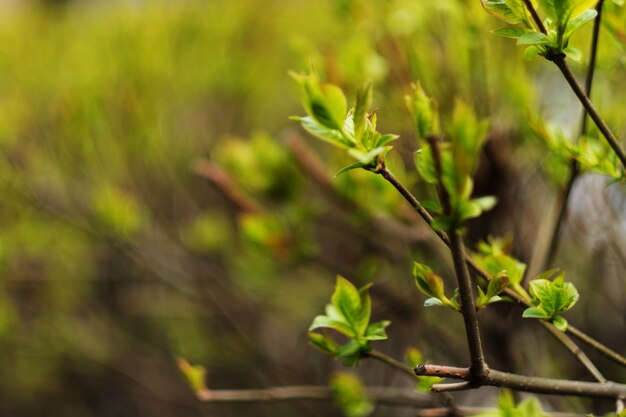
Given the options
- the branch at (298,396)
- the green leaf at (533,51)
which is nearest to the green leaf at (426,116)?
the green leaf at (533,51)

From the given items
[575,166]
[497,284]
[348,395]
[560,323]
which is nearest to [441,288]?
[497,284]

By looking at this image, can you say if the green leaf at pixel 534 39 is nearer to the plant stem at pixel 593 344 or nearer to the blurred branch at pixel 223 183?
the plant stem at pixel 593 344

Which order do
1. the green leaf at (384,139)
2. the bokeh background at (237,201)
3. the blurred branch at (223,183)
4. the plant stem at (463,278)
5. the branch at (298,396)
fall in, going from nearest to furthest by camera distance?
the plant stem at (463,278)
the green leaf at (384,139)
the branch at (298,396)
the blurred branch at (223,183)
the bokeh background at (237,201)

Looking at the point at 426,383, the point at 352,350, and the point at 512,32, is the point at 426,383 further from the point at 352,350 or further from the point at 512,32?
the point at 512,32

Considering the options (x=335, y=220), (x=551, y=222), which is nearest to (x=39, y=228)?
(x=335, y=220)

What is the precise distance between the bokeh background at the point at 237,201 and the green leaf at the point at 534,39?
1.18ft

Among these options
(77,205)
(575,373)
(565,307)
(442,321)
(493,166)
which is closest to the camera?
(565,307)

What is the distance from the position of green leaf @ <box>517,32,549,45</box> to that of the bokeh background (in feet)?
1.18

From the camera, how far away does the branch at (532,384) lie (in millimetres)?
763

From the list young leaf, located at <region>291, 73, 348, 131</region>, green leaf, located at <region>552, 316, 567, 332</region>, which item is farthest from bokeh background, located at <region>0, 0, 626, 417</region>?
green leaf, located at <region>552, 316, 567, 332</region>

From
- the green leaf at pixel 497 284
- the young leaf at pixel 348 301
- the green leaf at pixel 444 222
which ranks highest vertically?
the green leaf at pixel 444 222

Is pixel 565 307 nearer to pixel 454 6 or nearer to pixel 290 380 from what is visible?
pixel 454 6

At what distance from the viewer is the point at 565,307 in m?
0.82

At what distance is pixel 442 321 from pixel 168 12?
8.15 feet
